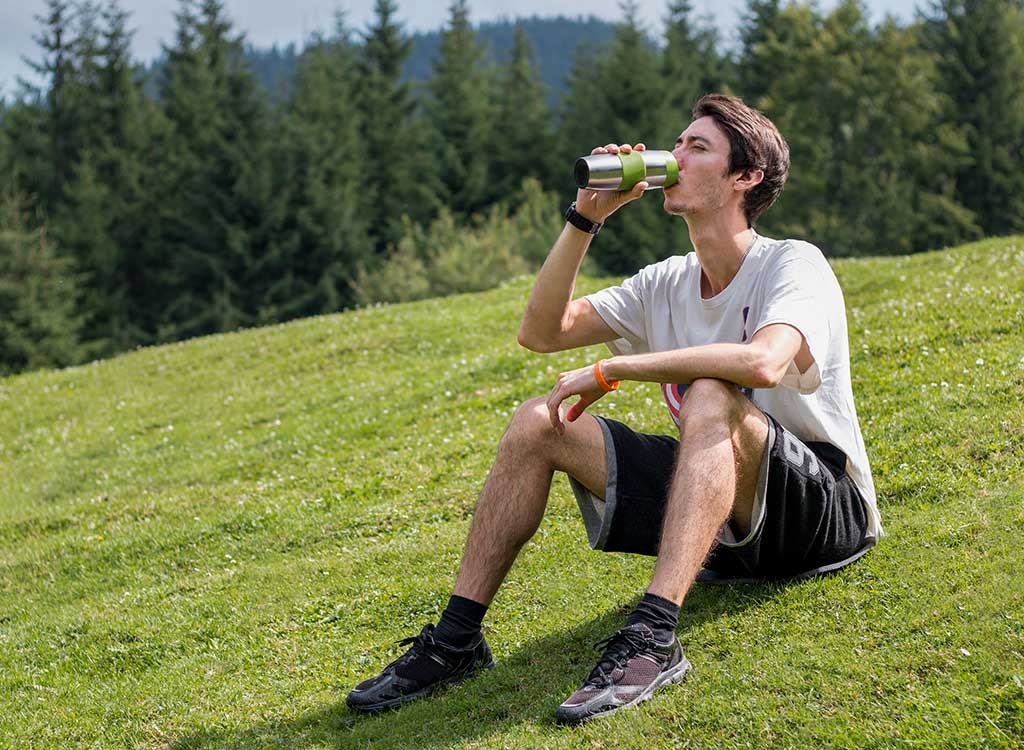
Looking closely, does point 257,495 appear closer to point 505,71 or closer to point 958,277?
point 958,277

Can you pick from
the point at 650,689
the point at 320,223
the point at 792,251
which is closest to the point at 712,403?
the point at 792,251

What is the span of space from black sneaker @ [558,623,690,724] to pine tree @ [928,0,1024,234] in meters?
54.5

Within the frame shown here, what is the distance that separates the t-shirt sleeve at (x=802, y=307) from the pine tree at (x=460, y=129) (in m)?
56.5

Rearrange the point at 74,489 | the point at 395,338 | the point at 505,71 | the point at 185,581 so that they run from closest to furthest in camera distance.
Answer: the point at 185,581, the point at 74,489, the point at 395,338, the point at 505,71

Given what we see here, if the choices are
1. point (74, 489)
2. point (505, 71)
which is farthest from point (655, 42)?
point (74, 489)

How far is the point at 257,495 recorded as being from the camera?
1030 cm

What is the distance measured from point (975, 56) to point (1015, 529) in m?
55.8

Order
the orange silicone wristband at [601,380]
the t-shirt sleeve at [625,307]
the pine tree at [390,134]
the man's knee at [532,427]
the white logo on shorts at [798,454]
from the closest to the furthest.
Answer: the white logo on shorts at [798,454], the orange silicone wristband at [601,380], the man's knee at [532,427], the t-shirt sleeve at [625,307], the pine tree at [390,134]

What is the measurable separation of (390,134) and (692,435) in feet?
203

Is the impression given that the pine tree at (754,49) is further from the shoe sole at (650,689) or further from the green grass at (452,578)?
the shoe sole at (650,689)

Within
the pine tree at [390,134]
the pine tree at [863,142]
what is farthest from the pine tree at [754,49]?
the pine tree at [390,134]

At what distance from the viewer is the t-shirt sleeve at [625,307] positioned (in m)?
5.75

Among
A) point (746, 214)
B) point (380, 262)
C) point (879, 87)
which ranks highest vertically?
point (879, 87)

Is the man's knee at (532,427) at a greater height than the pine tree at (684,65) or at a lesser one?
lesser
